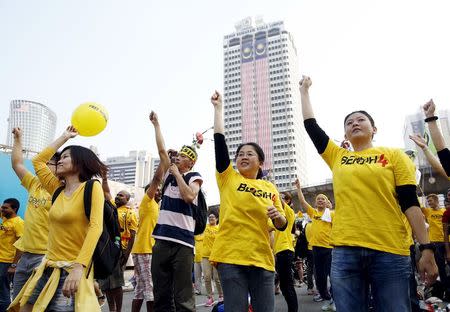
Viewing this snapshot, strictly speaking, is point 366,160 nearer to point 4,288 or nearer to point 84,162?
point 84,162

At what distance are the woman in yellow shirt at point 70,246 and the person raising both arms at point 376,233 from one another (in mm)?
1852

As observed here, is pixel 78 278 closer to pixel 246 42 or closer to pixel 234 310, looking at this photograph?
pixel 234 310

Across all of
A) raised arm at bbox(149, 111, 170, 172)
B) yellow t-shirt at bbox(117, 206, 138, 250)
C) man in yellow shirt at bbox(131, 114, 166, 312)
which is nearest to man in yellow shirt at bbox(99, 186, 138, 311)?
yellow t-shirt at bbox(117, 206, 138, 250)

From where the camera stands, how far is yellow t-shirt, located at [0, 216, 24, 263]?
593 cm

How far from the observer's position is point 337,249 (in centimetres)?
280

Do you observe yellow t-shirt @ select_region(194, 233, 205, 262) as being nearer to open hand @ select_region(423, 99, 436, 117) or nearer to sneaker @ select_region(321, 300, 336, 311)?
sneaker @ select_region(321, 300, 336, 311)

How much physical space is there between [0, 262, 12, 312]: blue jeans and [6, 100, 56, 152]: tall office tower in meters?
61.0

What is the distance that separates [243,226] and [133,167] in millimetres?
154280

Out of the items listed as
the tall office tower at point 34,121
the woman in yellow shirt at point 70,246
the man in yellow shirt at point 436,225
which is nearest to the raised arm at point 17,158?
the woman in yellow shirt at point 70,246

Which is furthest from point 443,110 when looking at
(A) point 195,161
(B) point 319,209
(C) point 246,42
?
(C) point 246,42

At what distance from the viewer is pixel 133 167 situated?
152500mm

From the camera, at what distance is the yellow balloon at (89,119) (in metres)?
4.24

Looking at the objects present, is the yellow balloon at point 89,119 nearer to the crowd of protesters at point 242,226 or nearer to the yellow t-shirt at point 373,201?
the crowd of protesters at point 242,226

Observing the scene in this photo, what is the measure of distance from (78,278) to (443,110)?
66707 mm
